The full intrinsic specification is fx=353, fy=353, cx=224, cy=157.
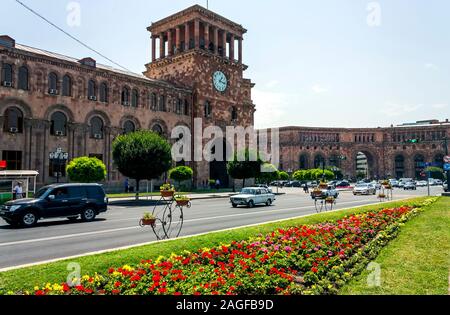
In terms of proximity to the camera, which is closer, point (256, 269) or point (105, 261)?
point (256, 269)

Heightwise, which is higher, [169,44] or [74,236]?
[169,44]

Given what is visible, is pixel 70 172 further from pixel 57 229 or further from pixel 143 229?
pixel 143 229

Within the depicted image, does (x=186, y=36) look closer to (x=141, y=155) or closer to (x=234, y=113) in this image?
(x=234, y=113)

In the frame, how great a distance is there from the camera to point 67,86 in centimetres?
3900

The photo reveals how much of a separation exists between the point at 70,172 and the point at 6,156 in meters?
9.60

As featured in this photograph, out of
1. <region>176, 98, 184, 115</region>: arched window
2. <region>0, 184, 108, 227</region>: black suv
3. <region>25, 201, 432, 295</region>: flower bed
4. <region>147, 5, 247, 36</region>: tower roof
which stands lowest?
<region>25, 201, 432, 295</region>: flower bed

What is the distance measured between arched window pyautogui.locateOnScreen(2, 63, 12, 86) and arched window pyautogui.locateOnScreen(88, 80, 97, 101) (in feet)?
27.5

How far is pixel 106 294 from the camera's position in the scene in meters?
6.50

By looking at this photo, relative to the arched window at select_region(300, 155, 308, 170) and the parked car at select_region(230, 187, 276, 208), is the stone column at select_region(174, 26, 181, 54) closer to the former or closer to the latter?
the parked car at select_region(230, 187, 276, 208)

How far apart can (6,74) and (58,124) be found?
6755 millimetres

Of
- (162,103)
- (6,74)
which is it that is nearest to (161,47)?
(162,103)

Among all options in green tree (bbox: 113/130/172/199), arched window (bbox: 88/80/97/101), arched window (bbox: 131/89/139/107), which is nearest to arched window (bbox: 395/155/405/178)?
arched window (bbox: 131/89/139/107)

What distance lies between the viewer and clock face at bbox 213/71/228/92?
5587 cm
